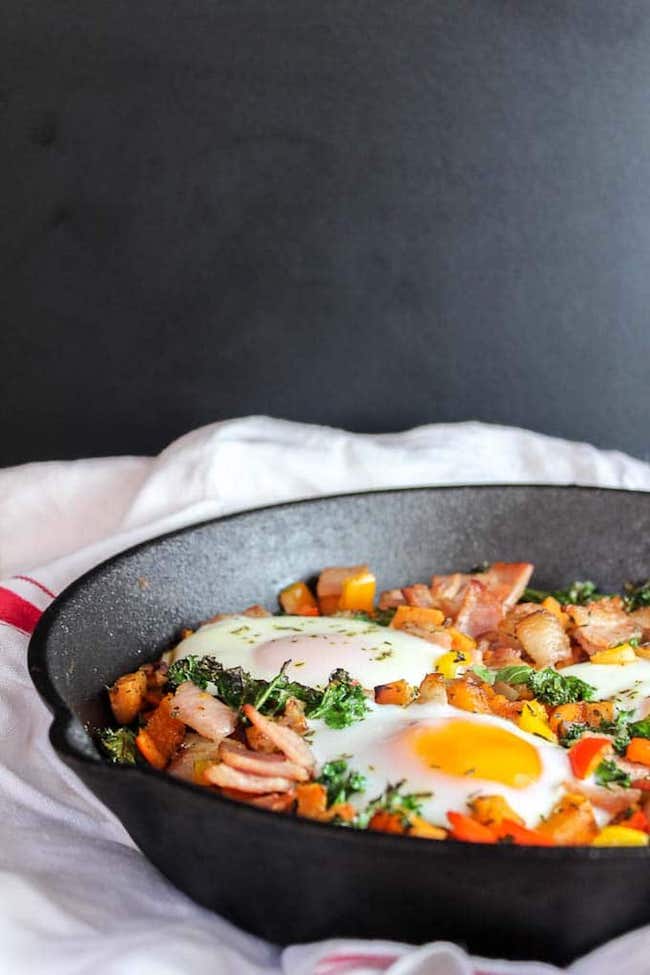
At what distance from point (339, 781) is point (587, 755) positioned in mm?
475

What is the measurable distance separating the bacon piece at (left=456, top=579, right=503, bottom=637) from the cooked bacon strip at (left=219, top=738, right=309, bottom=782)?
3.38ft

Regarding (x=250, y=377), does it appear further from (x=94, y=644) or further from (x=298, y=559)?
(x=94, y=644)

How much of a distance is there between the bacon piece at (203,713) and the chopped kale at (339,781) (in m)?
0.33

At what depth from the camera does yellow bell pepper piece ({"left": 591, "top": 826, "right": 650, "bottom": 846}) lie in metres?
2.00

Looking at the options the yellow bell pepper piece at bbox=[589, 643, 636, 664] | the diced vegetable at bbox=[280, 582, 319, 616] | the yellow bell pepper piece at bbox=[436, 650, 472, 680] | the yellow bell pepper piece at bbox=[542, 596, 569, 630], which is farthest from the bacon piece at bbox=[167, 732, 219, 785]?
the yellow bell pepper piece at bbox=[542, 596, 569, 630]

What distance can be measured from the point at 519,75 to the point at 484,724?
2.55 meters

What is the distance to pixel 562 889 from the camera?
1.81 meters

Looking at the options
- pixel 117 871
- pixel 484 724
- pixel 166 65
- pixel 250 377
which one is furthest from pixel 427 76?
pixel 117 871

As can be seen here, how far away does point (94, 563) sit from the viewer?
3443 mm

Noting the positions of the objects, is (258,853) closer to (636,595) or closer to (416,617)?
(416,617)

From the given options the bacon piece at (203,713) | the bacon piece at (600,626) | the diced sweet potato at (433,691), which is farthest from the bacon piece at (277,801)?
the bacon piece at (600,626)

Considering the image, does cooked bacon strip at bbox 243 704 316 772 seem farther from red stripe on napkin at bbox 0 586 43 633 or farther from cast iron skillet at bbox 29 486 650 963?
red stripe on napkin at bbox 0 586 43 633

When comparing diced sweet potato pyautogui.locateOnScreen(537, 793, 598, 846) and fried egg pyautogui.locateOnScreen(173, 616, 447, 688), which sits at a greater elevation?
diced sweet potato pyautogui.locateOnScreen(537, 793, 598, 846)

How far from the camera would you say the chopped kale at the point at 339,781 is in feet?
6.98
